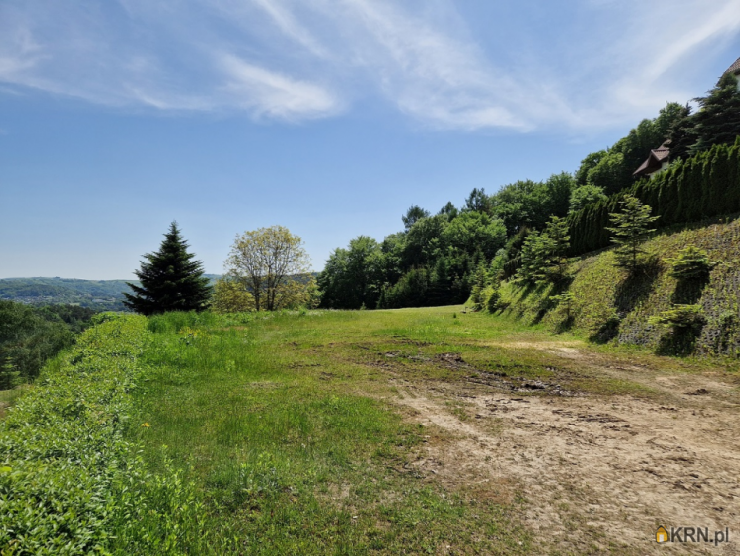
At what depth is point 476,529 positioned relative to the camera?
10.9ft

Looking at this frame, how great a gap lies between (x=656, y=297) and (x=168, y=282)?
109 ft

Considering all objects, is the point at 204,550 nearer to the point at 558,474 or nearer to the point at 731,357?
the point at 558,474

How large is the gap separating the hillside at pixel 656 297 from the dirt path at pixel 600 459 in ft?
9.18

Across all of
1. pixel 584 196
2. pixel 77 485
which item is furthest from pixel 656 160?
pixel 77 485

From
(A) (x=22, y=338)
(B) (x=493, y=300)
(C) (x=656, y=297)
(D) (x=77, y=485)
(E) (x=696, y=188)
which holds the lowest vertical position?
(A) (x=22, y=338)

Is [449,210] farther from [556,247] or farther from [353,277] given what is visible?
[556,247]

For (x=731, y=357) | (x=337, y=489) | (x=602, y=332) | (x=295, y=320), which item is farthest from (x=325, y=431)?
(x=295, y=320)

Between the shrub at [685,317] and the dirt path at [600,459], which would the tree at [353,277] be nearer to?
the shrub at [685,317]

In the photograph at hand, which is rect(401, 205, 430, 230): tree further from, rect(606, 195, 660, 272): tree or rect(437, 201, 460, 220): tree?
rect(606, 195, 660, 272): tree

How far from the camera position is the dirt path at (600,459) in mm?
3352

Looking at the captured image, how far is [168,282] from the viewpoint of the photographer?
28.8 meters

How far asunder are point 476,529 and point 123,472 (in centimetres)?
362

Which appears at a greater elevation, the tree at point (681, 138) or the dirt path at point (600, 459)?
the tree at point (681, 138)

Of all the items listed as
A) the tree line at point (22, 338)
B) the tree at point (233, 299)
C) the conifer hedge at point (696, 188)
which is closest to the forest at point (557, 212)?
the conifer hedge at point (696, 188)
